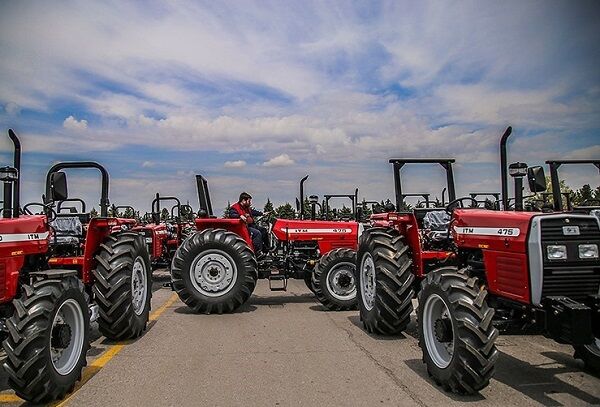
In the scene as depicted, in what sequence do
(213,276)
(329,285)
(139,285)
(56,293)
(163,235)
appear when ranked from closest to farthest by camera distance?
(56,293), (139,285), (213,276), (329,285), (163,235)

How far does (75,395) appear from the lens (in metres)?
4.72

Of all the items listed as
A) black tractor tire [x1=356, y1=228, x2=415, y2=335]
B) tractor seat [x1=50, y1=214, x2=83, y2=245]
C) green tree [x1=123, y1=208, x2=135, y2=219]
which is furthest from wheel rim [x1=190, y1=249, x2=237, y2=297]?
green tree [x1=123, y1=208, x2=135, y2=219]

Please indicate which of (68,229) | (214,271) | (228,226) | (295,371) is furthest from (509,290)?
(68,229)

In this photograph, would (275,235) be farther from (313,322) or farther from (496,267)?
(496,267)

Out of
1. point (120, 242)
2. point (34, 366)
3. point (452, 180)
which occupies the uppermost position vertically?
point (452, 180)

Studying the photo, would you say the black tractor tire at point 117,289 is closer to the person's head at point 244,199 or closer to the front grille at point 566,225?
the person's head at point 244,199

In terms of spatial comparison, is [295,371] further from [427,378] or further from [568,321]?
[568,321]

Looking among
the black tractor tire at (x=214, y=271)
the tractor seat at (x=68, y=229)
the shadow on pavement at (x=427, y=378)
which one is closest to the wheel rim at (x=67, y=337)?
the shadow on pavement at (x=427, y=378)

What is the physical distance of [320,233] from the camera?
34.9 feet

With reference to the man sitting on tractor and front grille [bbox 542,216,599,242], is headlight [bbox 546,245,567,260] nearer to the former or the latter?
front grille [bbox 542,216,599,242]

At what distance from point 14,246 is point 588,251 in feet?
17.9

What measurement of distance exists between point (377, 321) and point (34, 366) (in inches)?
164

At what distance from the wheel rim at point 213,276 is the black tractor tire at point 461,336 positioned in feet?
15.0

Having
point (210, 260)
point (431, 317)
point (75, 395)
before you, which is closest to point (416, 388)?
point (431, 317)
